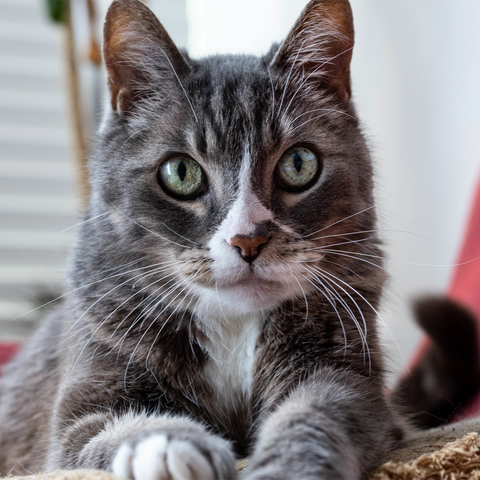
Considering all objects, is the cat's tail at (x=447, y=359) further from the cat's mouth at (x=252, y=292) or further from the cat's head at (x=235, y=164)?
the cat's mouth at (x=252, y=292)

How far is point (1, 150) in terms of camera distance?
13.2 ft

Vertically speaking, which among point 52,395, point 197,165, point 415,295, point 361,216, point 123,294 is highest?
point 197,165

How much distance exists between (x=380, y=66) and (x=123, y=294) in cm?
176

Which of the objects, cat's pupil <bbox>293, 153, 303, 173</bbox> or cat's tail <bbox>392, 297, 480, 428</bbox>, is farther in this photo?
cat's tail <bbox>392, 297, 480, 428</bbox>

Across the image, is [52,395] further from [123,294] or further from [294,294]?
[294,294]

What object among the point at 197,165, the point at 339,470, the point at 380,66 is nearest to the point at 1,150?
the point at 380,66

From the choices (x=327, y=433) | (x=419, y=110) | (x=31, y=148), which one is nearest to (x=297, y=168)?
(x=327, y=433)

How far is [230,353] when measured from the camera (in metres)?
1.17

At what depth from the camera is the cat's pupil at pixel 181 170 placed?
1.13m

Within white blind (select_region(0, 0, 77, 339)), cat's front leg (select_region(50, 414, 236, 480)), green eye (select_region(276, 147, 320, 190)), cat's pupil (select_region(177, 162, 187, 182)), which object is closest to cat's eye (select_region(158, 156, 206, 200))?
cat's pupil (select_region(177, 162, 187, 182))

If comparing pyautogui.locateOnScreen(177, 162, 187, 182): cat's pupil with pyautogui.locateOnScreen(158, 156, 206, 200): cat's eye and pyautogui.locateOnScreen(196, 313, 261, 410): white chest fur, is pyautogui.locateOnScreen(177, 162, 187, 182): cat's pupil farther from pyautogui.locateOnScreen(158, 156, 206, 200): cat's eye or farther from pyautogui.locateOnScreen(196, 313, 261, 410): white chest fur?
pyautogui.locateOnScreen(196, 313, 261, 410): white chest fur

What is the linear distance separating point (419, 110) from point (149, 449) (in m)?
1.91

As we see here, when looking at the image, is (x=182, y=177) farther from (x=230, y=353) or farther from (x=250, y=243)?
(x=230, y=353)

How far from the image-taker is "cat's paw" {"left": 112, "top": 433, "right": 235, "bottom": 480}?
0.80 m
